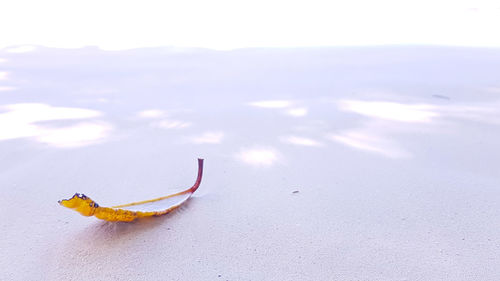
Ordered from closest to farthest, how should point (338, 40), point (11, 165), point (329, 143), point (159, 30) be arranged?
1. point (11, 165)
2. point (329, 143)
3. point (338, 40)
4. point (159, 30)

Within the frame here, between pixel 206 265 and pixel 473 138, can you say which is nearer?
pixel 206 265

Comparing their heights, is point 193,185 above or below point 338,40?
below

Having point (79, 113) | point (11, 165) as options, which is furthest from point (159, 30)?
point (11, 165)

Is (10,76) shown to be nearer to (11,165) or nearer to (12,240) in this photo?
(11,165)

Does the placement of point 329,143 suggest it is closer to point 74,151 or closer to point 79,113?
point 74,151

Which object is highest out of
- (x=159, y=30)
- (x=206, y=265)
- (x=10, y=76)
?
(x=159, y=30)

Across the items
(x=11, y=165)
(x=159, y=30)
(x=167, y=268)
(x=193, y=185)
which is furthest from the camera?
(x=159, y=30)

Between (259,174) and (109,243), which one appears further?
(259,174)
